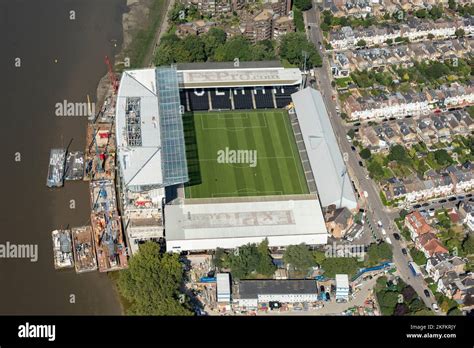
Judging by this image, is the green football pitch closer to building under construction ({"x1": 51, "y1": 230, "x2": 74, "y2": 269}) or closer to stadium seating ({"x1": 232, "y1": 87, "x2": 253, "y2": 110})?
stadium seating ({"x1": 232, "y1": 87, "x2": 253, "y2": 110})

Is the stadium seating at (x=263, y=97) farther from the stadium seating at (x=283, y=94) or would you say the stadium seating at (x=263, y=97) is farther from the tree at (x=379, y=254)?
the tree at (x=379, y=254)

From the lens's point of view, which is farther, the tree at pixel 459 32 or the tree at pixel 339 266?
the tree at pixel 459 32

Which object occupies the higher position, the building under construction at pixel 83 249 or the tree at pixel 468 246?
the building under construction at pixel 83 249

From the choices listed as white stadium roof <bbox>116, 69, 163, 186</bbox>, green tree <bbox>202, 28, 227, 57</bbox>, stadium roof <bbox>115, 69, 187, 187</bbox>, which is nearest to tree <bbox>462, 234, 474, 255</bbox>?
stadium roof <bbox>115, 69, 187, 187</bbox>

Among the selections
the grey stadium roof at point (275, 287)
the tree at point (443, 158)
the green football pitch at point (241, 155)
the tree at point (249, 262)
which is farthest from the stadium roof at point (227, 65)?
the grey stadium roof at point (275, 287)

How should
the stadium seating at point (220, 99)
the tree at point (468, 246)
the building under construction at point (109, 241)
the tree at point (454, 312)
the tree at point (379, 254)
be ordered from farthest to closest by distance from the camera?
the stadium seating at point (220, 99), the tree at point (468, 246), the building under construction at point (109, 241), the tree at point (379, 254), the tree at point (454, 312)

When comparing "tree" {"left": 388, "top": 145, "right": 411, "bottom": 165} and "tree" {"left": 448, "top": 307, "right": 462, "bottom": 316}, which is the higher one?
"tree" {"left": 388, "top": 145, "right": 411, "bottom": 165}

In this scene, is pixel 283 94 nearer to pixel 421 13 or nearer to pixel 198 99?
pixel 198 99
